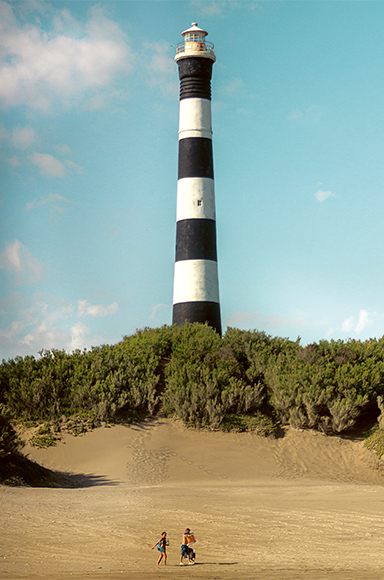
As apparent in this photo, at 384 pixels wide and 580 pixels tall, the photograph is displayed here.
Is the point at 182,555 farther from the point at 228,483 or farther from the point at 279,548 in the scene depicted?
the point at 228,483

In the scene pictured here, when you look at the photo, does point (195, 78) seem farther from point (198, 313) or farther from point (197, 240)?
point (198, 313)

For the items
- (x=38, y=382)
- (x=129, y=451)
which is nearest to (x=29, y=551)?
(x=129, y=451)

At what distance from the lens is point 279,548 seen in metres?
9.23

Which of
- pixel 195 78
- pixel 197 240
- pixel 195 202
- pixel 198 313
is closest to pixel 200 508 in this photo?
pixel 198 313

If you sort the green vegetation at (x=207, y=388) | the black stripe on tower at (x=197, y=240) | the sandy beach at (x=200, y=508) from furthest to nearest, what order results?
the black stripe on tower at (x=197, y=240) < the green vegetation at (x=207, y=388) < the sandy beach at (x=200, y=508)

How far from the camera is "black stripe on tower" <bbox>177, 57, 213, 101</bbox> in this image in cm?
2691

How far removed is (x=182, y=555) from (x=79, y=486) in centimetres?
779

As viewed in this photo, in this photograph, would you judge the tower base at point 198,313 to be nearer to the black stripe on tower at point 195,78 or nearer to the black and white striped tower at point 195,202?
the black and white striped tower at point 195,202

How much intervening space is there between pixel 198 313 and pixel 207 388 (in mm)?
6596

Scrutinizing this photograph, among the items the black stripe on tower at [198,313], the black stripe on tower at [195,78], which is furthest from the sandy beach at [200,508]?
the black stripe on tower at [195,78]

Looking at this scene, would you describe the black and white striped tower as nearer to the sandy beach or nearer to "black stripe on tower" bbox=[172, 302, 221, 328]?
"black stripe on tower" bbox=[172, 302, 221, 328]

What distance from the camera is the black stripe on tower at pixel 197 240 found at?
2581cm

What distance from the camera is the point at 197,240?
2586 cm

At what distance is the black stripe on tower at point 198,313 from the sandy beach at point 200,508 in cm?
684
